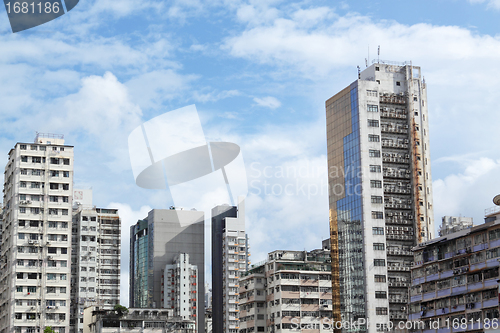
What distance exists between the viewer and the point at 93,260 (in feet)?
498

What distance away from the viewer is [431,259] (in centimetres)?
9512

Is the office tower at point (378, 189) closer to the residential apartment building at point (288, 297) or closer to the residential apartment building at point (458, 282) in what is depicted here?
the residential apartment building at point (288, 297)

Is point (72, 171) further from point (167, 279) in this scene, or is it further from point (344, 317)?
point (167, 279)

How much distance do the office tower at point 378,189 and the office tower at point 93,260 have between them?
167ft

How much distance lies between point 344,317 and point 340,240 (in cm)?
1381

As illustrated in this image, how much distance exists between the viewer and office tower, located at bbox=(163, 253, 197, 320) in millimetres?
193125

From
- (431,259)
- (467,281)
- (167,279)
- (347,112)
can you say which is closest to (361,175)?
(347,112)

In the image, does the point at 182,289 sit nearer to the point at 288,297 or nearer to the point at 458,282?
the point at 288,297

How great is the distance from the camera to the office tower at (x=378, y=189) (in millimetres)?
122750

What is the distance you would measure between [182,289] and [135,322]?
6986 cm

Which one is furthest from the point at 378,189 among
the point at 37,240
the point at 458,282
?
the point at 37,240

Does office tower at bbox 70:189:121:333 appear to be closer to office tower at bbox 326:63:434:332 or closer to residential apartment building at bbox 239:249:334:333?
residential apartment building at bbox 239:249:334:333

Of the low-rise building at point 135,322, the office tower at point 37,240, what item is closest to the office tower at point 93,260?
the low-rise building at point 135,322

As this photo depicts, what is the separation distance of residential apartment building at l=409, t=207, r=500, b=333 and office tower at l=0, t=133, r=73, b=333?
55.2m
